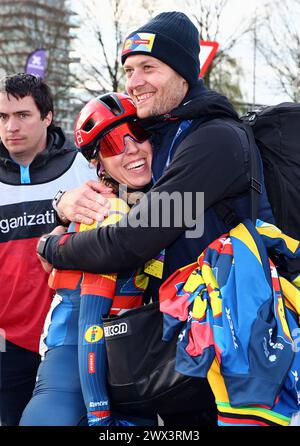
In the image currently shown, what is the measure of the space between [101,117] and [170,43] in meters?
0.47

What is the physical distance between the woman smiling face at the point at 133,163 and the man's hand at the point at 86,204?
11 centimetres

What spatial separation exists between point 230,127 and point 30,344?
2.24 meters

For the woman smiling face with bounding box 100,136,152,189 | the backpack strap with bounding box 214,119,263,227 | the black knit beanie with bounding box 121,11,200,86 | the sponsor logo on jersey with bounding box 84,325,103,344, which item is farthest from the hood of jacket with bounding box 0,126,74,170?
the backpack strap with bounding box 214,119,263,227

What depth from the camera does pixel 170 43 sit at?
2492 mm

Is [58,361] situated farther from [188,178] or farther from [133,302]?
[188,178]

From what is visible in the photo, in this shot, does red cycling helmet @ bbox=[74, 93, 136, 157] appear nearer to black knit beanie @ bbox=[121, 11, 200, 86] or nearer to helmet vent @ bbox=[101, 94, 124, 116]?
helmet vent @ bbox=[101, 94, 124, 116]

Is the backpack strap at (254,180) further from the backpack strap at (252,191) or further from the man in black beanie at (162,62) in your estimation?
the man in black beanie at (162,62)

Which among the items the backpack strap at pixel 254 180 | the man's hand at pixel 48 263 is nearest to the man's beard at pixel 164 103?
the backpack strap at pixel 254 180

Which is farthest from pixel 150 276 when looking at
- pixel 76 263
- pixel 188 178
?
pixel 188 178

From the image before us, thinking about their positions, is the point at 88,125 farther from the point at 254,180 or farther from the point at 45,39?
the point at 45,39

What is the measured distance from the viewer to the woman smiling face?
2.77 m

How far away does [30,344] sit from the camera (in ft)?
12.4

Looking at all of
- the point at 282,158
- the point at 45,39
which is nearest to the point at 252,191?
the point at 282,158
